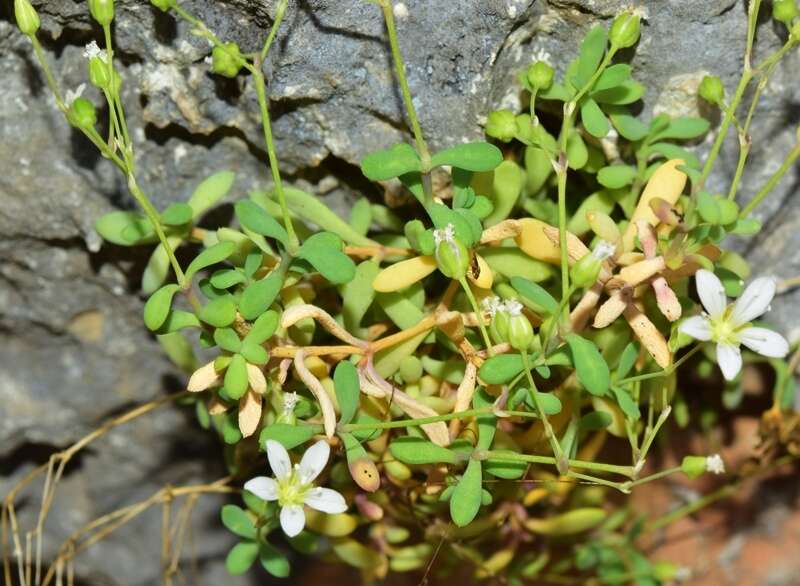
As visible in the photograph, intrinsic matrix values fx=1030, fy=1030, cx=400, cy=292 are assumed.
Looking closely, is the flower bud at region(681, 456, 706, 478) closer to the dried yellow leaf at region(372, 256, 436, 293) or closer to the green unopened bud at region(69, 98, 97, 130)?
the dried yellow leaf at region(372, 256, 436, 293)

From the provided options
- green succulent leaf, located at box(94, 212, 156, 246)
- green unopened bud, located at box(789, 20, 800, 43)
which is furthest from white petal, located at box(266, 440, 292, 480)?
green unopened bud, located at box(789, 20, 800, 43)

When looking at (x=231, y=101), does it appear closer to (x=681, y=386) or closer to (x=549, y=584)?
(x=681, y=386)

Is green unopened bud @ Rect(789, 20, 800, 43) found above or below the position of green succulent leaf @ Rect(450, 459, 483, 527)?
above

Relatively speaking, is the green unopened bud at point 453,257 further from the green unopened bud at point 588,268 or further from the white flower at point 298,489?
the white flower at point 298,489

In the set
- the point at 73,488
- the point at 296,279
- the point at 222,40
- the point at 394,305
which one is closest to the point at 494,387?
the point at 394,305

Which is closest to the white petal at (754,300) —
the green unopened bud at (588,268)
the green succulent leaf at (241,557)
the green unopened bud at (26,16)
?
the green unopened bud at (588,268)
